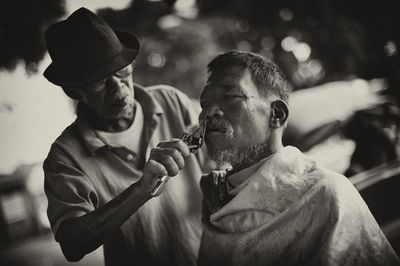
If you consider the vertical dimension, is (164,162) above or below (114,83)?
below

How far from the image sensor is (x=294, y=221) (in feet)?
3.43

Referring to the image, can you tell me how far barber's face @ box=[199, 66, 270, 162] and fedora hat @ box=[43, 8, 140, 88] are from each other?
12.3 inches

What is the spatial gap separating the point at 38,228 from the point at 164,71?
97 cm

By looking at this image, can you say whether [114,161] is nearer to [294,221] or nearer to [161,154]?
[161,154]

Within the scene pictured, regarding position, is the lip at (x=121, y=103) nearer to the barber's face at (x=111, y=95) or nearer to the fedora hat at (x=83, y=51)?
the barber's face at (x=111, y=95)

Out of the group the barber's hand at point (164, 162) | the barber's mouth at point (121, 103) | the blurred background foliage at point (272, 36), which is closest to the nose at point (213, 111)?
the barber's hand at point (164, 162)

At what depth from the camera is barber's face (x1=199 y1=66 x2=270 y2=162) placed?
1079mm

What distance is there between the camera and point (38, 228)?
1.74 meters

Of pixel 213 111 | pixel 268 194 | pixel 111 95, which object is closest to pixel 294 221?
pixel 268 194

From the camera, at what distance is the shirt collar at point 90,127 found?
123cm

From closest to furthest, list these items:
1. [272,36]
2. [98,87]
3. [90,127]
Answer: [98,87], [90,127], [272,36]

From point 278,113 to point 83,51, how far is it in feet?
2.09

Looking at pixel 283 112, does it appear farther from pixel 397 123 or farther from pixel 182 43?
pixel 397 123

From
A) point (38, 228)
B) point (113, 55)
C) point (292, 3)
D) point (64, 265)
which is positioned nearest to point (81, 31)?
point (113, 55)
